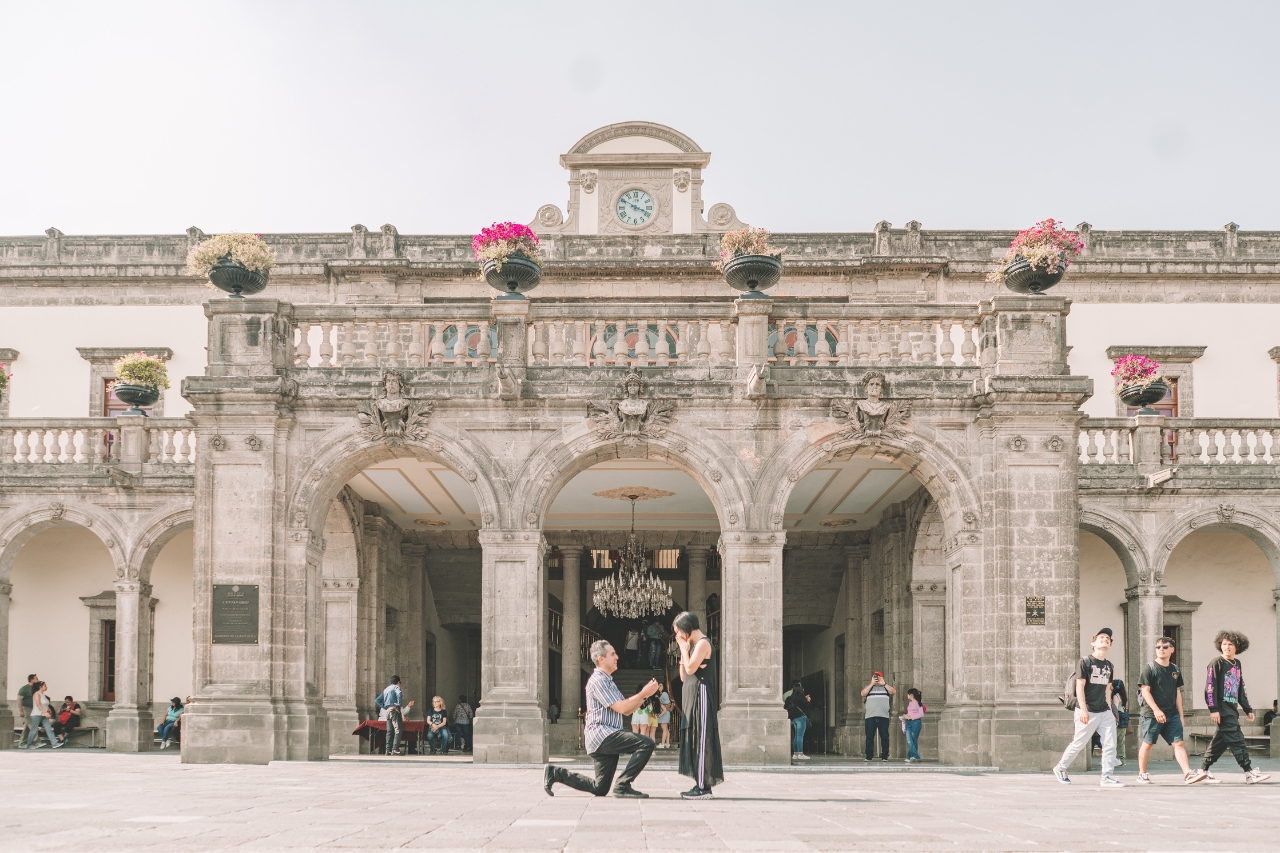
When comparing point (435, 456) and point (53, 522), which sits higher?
Answer: point (435, 456)

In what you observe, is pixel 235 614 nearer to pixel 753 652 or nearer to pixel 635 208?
pixel 753 652

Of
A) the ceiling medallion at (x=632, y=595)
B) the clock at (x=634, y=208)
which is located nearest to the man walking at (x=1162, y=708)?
the ceiling medallion at (x=632, y=595)

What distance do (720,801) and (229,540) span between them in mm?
8479

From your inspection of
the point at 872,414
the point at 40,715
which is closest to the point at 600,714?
the point at 872,414

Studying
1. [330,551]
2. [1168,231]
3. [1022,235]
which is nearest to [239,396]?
[330,551]

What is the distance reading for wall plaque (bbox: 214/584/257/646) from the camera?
16.5 meters

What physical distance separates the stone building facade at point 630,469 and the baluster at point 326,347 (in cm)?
9

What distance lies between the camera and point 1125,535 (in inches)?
886

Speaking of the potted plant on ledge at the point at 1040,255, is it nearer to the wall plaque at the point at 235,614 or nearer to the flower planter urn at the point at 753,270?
the flower planter urn at the point at 753,270

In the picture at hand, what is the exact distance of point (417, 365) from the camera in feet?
56.0

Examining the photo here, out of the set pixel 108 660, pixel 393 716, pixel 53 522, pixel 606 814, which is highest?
pixel 53 522

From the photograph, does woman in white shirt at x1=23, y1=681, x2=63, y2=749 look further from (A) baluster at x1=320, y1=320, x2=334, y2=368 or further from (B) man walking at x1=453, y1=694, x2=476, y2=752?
(A) baluster at x1=320, y1=320, x2=334, y2=368

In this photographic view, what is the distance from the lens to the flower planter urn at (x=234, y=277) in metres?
17.4

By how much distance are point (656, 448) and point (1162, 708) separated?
661 cm
